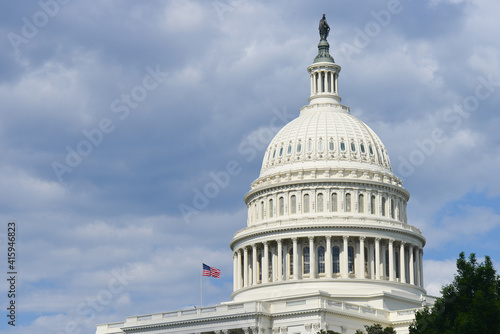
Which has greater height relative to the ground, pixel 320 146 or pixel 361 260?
pixel 320 146

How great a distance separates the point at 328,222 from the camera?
142 meters

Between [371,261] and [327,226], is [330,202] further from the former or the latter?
[371,261]

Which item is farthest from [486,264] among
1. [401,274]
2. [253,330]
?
[401,274]

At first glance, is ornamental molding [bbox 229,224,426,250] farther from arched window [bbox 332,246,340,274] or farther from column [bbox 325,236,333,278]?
arched window [bbox 332,246,340,274]

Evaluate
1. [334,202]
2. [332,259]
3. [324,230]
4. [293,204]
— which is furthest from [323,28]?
[332,259]

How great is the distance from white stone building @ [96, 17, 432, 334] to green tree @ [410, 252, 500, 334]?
23.6 m

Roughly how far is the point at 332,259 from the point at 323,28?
1404 inches

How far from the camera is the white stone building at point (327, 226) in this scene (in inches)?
5458

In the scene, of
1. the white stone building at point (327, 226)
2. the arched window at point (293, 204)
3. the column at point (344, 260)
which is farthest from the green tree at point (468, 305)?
the arched window at point (293, 204)

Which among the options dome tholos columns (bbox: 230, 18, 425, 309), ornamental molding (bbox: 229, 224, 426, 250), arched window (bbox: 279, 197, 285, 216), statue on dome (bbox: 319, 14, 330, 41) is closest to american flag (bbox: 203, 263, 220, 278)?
dome tholos columns (bbox: 230, 18, 425, 309)

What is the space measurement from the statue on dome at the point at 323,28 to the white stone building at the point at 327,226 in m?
5.99

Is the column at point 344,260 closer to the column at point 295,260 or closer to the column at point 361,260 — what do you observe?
Answer: the column at point 361,260

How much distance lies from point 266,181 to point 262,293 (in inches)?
617

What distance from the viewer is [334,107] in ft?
508
